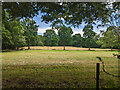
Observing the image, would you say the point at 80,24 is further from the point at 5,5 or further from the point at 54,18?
the point at 5,5

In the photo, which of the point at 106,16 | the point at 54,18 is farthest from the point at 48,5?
the point at 106,16

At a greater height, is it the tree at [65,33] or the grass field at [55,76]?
the tree at [65,33]

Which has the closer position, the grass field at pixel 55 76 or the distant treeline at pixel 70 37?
the grass field at pixel 55 76

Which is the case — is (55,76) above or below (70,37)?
below

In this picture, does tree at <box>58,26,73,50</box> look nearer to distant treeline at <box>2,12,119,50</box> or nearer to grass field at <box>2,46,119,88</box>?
distant treeline at <box>2,12,119,50</box>

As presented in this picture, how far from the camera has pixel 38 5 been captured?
26.6 feet

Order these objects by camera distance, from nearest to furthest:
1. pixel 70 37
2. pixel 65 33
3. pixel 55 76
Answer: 1. pixel 55 76
2. pixel 65 33
3. pixel 70 37

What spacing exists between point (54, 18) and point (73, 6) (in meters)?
1.96

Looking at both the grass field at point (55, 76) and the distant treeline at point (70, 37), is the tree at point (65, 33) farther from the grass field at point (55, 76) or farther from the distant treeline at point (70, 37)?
the grass field at point (55, 76)

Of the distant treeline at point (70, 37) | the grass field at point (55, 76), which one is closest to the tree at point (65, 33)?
the distant treeline at point (70, 37)

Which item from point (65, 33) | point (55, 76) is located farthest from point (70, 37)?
point (55, 76)

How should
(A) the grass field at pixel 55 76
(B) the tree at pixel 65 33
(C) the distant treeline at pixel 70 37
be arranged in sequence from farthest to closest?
1. (B) the tree at pixel 65 33
2. (C) the distant treeline at pixel 70 37
3. (A) the grass field at pixel 55 76

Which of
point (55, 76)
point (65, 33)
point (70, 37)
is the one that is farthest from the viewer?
point (70, 37)

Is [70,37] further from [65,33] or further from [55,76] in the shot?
[55,76]
